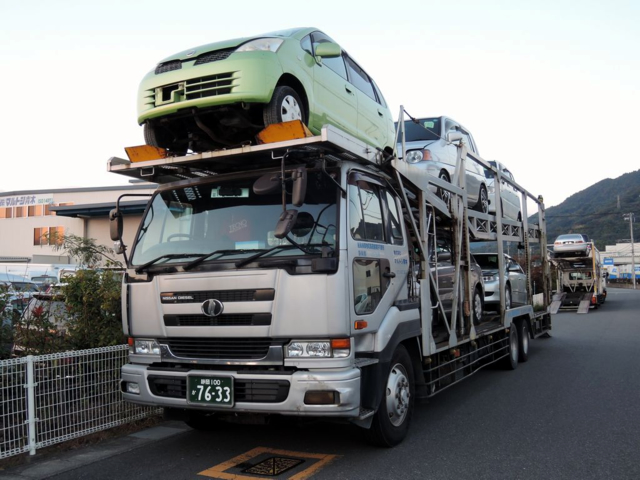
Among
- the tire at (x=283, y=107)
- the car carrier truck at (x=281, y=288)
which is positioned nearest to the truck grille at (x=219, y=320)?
the car carrier truck at (x=281, y=288)

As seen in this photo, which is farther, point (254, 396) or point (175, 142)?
point (175, 142)

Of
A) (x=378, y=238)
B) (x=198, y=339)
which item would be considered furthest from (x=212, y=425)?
(x=378, y=238)

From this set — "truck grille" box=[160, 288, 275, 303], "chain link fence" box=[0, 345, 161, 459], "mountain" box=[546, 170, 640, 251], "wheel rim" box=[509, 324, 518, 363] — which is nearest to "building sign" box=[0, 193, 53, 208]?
"wheel rim" box=[509, 324, 518, 363]

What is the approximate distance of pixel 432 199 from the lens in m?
6.63

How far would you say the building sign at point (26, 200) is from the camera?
122 ft

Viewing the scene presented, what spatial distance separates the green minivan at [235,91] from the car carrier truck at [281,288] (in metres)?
0.32

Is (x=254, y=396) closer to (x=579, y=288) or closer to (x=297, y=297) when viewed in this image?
(x=297, y=297)

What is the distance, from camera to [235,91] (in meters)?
4.84

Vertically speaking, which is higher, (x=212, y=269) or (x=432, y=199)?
(x=432, y=199)

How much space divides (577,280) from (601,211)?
9416 cm

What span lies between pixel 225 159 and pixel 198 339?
1.60m

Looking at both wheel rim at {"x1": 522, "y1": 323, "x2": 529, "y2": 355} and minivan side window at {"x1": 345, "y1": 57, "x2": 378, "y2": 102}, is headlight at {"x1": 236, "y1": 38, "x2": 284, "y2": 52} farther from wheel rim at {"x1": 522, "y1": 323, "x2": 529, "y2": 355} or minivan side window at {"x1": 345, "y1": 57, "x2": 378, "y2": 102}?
wheel rim at {"x1": 522, "y1": 323, "x2": 529, "y2": 355}

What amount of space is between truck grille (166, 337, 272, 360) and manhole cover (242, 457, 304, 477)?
3.08 feet

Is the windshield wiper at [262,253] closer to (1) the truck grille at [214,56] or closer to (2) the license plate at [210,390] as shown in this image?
(2) the license plate at [210,390]
